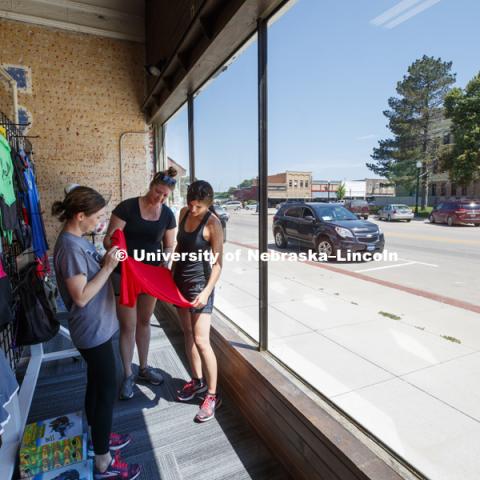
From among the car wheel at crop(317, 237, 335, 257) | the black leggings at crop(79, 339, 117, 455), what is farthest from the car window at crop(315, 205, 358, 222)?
the black leggings at crop(79, 339, 117, 455)

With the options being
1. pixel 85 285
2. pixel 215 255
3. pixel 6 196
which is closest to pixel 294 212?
pixel 215 255

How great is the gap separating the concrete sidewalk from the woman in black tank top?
0.51m

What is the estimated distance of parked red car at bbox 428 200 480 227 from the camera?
1.17 meters

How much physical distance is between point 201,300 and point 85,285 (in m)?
0.70

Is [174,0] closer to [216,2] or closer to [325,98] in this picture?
[216,2]

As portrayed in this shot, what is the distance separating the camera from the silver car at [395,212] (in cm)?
163

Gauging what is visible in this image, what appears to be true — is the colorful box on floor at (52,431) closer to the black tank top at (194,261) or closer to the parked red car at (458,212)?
the black tank top at (194,261)

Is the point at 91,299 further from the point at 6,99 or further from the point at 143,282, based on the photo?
the point at 6,99

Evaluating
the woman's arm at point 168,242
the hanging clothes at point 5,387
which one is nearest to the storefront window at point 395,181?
the woman's arm at point 168,242

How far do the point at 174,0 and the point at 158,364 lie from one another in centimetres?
325

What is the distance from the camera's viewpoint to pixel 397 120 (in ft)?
4.75

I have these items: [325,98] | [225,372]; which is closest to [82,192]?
[325,98]

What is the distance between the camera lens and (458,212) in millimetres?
1247

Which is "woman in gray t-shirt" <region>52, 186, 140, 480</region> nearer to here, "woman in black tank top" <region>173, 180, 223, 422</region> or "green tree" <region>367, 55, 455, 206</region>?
"woman in black tank top" <region>173, 180, 223, 422</region>
